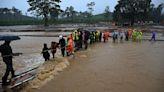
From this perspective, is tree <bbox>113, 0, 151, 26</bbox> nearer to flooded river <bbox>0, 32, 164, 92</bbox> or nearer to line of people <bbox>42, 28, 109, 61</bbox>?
line of people <bbox>42, 28, 109, 61</bbox>

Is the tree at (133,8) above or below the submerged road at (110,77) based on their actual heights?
above

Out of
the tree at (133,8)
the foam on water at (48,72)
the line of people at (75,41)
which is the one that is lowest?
the foam on water at (48,72)

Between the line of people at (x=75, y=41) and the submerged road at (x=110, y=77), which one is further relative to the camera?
the line of people at (x=75, y=41)

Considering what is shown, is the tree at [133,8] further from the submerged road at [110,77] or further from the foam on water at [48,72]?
the foam on water at [48,72]

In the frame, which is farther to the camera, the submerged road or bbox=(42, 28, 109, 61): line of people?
bbox=(42, 28, 109, 61): line of people

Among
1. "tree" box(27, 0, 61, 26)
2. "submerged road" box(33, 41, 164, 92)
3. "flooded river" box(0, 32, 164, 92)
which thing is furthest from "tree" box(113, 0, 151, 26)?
"submerged road" box(33, 41, 164, 92)

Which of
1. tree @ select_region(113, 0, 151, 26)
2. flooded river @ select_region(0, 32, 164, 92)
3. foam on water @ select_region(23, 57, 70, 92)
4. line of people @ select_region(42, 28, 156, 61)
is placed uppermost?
tree @ select_region(113, 0, 151, 26)

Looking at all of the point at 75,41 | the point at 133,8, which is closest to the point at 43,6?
the point at 133,8

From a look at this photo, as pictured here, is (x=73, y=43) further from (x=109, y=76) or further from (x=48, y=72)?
(x=109, y=76)

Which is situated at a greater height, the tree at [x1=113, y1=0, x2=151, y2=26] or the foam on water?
the tree at [x1=113, y1=0, x2=151, y2=26]

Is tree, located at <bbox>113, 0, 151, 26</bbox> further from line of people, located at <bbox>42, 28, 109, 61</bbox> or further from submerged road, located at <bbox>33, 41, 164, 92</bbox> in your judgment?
submerged road, located at <bbox>33, 41, 164, 92</bbox>

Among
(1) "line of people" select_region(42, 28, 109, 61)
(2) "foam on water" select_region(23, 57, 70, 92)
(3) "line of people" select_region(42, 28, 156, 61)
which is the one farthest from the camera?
(3) "line of people" select_region(42, 28, 156, 61)

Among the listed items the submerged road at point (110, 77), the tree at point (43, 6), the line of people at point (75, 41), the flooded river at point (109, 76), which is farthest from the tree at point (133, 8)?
the submerged road at point (110, 77)

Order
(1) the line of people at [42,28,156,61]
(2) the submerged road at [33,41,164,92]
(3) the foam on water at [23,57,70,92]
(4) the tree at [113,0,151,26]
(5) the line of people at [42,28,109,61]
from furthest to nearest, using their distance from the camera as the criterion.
→ (4) the tree at [113,0,151,26] < (1) the line of people at [42,28,156,61] < (5) the line of people at [42,28,109,61] < (3) the foam on water at [23,57,70,92] < (2) the submerged road at [33,41,164,92]
